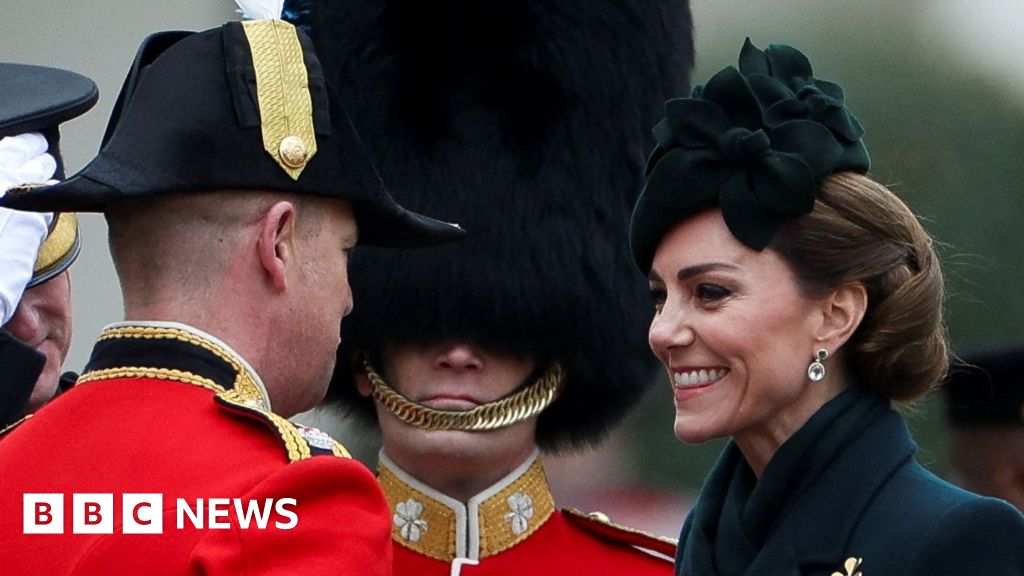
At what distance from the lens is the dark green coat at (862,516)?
3077 millimetres

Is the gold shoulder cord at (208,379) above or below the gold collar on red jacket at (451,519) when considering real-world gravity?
above

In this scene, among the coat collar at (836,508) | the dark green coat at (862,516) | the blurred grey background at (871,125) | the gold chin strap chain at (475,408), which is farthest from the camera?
the blurred grey background at (871,125)

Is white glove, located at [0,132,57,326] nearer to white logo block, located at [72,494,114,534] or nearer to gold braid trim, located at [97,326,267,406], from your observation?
gold braid trim, located at [97,326,267,406]

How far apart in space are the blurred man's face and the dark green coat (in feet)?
4.45

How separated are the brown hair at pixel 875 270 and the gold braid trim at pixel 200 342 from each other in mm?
915

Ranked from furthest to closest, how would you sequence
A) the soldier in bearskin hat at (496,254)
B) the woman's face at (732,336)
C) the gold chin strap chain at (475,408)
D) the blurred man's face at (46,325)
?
1. the soldier in bearskin hat at (496,254)
2. the gold chin strap chain at (475,408)
3. the blurred man's face at (46,325)
4. the woman's face at (732,336)

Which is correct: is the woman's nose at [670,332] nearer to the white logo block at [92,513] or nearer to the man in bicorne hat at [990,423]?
the white logo block at [92,513]

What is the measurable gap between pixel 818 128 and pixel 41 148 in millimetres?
1532

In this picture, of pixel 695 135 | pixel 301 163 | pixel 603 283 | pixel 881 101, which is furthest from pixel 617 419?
pixel 881 101

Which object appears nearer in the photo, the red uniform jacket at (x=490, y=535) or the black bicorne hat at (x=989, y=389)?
the red uniform jacket at (x=490, y=535)

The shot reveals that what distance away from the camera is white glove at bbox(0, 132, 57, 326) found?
3.72 m

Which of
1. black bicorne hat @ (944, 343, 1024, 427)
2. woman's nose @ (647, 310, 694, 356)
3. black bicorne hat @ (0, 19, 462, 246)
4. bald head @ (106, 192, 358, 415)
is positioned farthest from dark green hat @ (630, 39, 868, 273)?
black bicorne hat @ (944, 343, 1024, 427)

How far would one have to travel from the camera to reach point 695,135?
341cm

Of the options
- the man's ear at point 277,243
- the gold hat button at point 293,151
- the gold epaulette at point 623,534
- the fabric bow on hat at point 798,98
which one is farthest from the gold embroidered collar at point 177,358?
the gold epaulette at point 623,534
